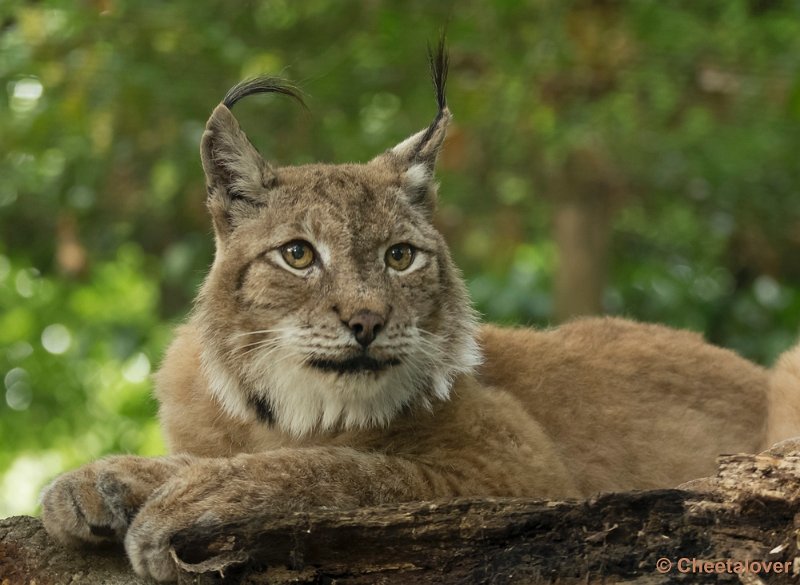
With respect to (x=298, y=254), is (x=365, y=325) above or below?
below

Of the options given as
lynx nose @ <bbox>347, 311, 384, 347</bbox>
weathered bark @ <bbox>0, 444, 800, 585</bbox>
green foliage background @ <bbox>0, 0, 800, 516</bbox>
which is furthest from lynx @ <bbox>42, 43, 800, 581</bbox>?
green foliage background @ <bbox>0, 0, 800, 516</bbox>

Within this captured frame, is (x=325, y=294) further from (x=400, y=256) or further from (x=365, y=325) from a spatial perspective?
(x=400, y=256)

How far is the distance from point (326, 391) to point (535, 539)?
3.88 feet

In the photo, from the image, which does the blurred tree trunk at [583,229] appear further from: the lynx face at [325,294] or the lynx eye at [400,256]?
the lynx eye at [400,256]

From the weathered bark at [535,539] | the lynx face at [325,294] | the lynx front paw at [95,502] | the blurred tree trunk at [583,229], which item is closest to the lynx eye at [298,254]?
the lynx face at [325,294]

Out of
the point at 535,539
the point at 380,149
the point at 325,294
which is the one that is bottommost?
the point at 535,539

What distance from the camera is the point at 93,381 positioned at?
1141 centimetres

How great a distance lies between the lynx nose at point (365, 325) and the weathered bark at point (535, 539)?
2.46 feet

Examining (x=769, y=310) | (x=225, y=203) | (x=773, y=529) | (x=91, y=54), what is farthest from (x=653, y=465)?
(x=769, y=310)

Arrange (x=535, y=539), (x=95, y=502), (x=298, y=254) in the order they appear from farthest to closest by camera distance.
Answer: (x=298, y=254), (x=95, y=502), (x=535, y=539)

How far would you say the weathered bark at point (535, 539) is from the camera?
3566 millimetres

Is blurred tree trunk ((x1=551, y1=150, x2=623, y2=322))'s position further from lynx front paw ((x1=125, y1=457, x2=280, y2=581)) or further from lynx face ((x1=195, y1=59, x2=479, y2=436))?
lynx front paw ((x1=125, y1=457, x2=280, y2=581))

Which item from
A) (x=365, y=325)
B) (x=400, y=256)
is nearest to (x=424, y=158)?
(x=400, y=256)

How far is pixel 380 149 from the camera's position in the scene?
9680mm
